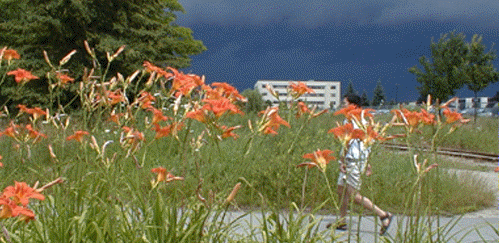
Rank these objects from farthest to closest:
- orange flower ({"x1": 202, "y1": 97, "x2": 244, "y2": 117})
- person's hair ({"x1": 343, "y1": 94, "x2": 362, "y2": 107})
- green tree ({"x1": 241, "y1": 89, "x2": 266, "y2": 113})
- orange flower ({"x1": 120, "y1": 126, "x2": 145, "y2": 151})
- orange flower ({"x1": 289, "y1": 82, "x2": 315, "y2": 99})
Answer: green tree ({"x1": 241, "y1": 89, "x2": 266, "y2": 113}) → person's hair ({"x1": 343, "y1": 94, "x2": 362, "y2": 107}) → orange flower ({"x1": 289, "y1": 82, "x2": 315, "y2": 99}) → orange flower ({"x1": 120, "y1": 126, "x2": 145, "y2": 151}) → orange flower ({"x1": 202, "y1": 97, "x2": 244, "y2": 117})

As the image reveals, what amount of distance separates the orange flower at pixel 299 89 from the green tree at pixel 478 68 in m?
26.4

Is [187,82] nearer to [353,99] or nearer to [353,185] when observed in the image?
[353,185]

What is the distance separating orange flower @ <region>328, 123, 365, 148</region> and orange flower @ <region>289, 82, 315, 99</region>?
23.6 inches

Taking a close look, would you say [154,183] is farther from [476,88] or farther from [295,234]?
[476,88]

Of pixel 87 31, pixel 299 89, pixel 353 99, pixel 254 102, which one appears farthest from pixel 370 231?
pixel 254 102

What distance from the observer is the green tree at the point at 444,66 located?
2861cm

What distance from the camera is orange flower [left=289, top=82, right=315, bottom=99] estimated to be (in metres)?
2.61

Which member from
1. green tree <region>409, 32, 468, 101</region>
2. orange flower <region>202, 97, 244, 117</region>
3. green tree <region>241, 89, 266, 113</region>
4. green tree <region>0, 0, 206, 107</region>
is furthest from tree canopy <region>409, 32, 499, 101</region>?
orange flower <region>202, 97, 244, 117</region>

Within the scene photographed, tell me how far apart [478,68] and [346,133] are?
27.4 metres

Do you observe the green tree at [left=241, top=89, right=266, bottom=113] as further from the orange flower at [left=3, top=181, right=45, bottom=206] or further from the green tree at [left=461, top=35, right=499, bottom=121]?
the orange flower at [left=3, top=181, right=45, bottom=206]

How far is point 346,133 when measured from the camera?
2045 mm

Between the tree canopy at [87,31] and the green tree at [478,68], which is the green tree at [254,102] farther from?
the green tree at [478,68]

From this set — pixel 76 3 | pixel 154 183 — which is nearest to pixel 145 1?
pixel 76 3

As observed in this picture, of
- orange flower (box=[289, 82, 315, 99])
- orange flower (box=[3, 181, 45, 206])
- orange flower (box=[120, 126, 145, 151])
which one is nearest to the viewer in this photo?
orange flower (box=[3, 181, 45, 206])
